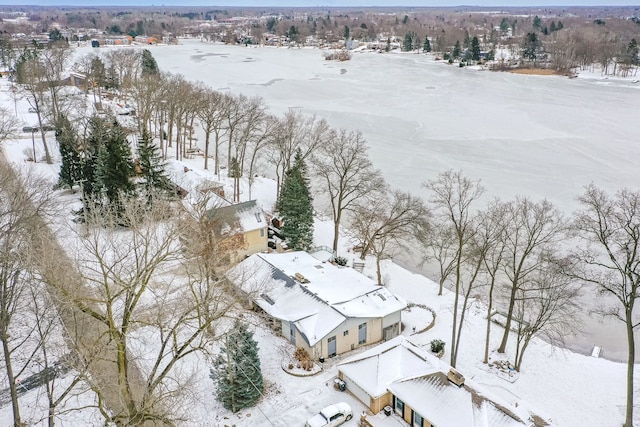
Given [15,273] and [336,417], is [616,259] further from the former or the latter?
[15,273]

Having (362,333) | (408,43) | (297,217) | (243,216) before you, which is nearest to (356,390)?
(362,333)

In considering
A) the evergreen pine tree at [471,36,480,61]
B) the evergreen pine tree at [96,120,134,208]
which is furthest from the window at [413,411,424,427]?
the evergreen pine tree at [471,36,480,61]

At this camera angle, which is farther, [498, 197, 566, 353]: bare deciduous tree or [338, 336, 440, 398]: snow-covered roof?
[498, 197, 566, 353]: bare deciduous tree

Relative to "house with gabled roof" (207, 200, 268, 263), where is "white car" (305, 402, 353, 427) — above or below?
below

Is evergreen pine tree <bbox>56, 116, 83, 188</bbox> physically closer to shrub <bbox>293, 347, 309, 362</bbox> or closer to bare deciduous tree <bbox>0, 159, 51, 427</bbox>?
bare deciduous tree <bbox>0, 159, 51, 427</bbox>

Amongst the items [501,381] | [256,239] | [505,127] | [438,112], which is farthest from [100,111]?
[501,381]

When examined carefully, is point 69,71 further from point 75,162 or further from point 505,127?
point 505,127
